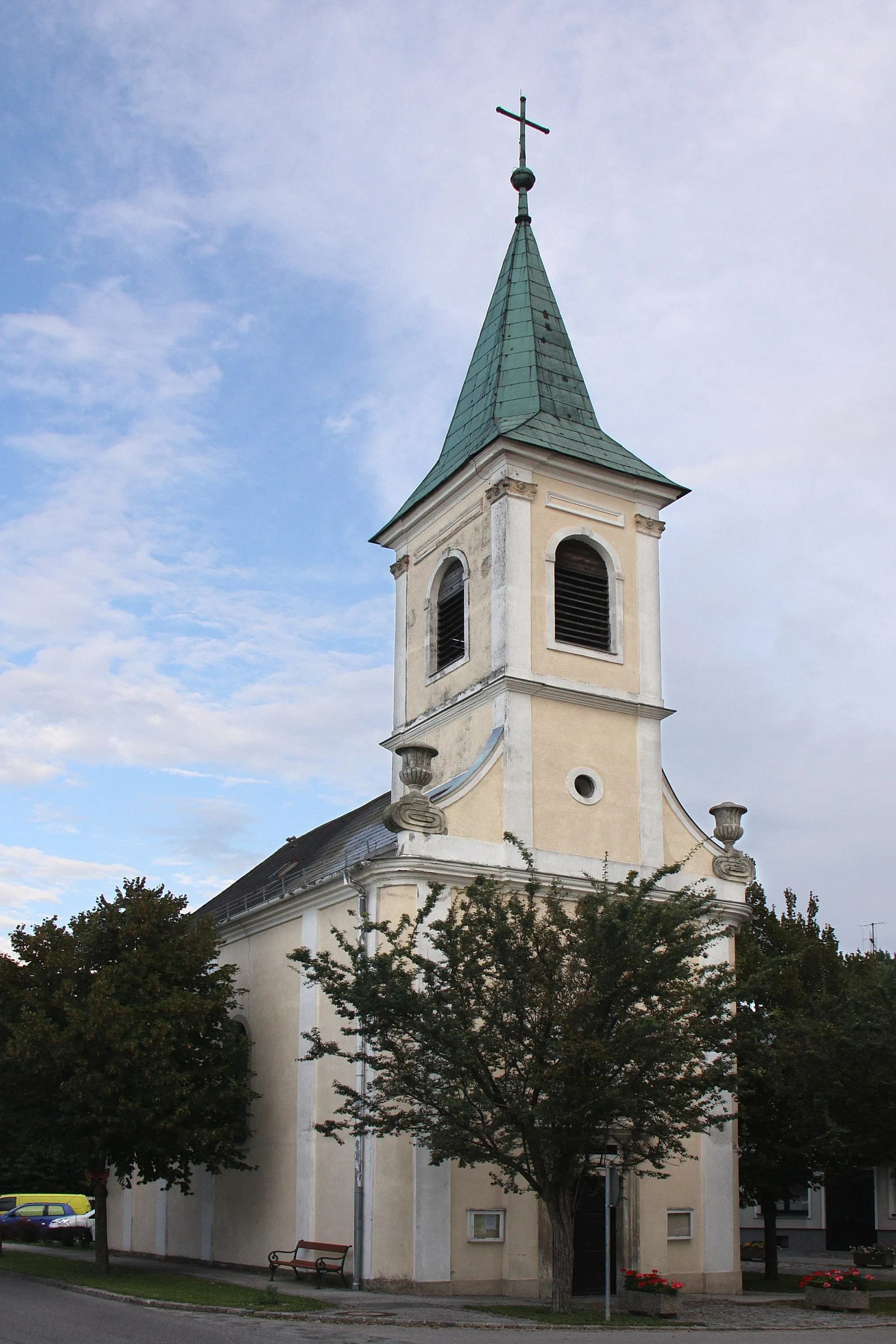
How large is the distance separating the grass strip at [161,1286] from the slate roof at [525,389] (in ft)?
51.2

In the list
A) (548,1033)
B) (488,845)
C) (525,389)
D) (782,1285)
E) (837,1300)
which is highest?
(525,389)

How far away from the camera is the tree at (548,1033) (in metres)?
17.6

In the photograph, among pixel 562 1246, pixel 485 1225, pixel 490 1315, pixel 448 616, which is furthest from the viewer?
pixel 448 616

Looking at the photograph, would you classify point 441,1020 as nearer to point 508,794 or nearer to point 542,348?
point 508,794

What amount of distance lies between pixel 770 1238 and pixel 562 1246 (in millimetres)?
10677

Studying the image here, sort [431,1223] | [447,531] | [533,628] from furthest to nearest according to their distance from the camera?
[447,531], [533,628], [431,1223]

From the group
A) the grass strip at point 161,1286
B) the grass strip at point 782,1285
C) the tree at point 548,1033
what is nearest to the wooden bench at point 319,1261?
the grass strip at point 161,1286

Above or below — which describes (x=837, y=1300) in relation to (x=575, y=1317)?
below

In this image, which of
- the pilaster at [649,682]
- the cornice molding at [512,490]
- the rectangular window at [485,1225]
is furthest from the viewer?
the cornice molding at [512,490]

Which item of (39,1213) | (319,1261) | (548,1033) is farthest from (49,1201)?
(548,1033)

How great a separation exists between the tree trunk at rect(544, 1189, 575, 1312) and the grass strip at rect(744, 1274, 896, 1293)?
6593 millimetres

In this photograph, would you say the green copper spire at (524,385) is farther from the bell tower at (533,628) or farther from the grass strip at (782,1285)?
the grass strip at (782,1285)

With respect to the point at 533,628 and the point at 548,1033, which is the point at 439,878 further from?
the point at 533,628

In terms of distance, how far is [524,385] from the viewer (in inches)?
1127
